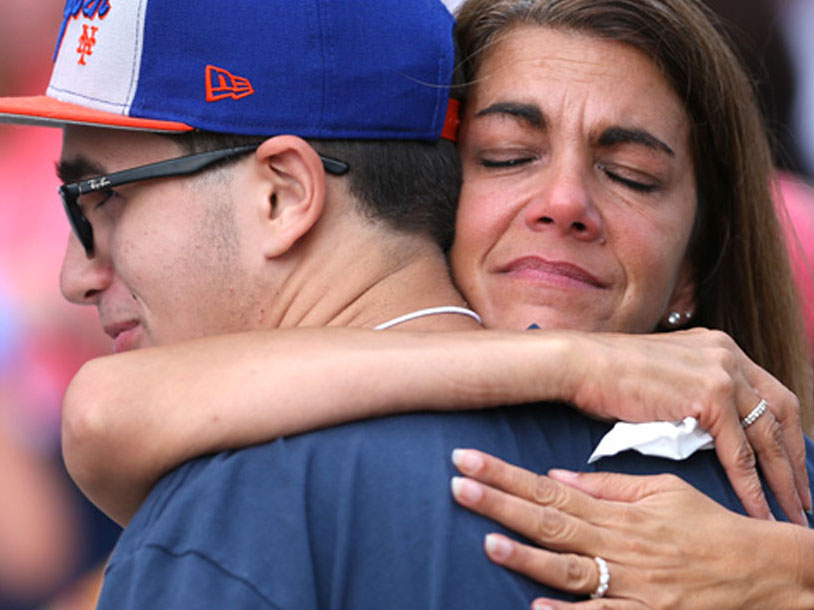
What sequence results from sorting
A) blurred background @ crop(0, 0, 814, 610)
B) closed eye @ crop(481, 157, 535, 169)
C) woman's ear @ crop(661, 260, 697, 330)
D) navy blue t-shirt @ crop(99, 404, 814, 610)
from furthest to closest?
blurred background @ crop(0, 0, 814, 610) → woman's ear @ crop(661, 260, 697, 330) → closed eye @ crop(481, 157, 535, 169) → navy blue t-shirt @ crop(99, 404, 814, 610)

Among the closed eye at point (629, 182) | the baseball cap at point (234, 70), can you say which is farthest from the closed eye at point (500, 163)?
the baseball cap at point (234, 70)

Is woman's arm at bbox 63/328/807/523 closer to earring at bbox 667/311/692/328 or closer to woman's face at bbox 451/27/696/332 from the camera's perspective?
woman's face at bbox 451/27/696/332

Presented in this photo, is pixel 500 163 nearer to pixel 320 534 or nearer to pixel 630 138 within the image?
pixel 630 138

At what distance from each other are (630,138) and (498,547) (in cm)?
123

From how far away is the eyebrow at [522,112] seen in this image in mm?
2498

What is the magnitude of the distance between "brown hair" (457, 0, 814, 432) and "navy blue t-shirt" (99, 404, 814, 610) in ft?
4.08

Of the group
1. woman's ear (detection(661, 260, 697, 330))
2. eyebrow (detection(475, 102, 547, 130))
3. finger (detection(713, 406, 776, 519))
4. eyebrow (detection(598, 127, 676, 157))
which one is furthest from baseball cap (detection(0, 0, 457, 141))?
woman's ear (detection(661, 260, 697, 330))

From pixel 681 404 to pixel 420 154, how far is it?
2.31 ft

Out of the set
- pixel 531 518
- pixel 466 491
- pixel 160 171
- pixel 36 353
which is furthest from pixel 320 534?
pixel 36 353

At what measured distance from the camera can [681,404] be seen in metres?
1.86

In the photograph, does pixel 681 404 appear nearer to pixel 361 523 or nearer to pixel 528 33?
pixel 361 523

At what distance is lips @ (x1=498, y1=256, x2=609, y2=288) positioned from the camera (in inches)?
97.4

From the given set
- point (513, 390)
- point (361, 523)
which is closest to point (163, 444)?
point (361, 523)

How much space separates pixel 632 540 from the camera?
5.62 feet
